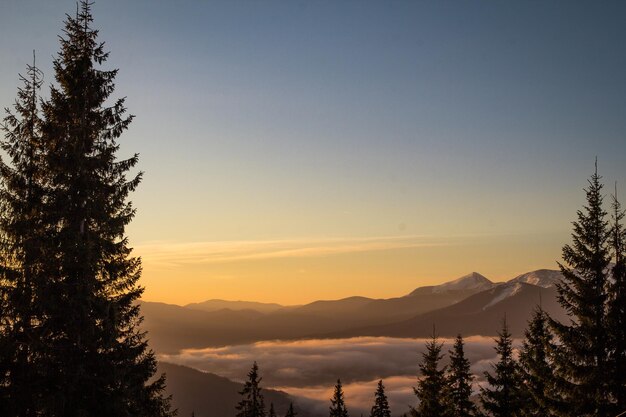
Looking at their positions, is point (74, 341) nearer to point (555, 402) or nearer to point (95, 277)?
point (95, 277)

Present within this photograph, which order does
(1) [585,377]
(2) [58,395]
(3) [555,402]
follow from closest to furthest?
(2) [58,395], (1) [585,377], (3) [555,402]

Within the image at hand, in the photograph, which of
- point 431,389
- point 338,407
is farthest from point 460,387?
point 338,407

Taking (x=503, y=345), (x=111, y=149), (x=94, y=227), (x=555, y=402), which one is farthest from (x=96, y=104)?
(x=503, y=345)

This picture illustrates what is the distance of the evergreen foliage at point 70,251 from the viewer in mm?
17109

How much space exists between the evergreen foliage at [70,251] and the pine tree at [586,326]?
55.8ft

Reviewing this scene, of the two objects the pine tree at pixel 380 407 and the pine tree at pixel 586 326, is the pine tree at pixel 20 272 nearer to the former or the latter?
the pine tree at pixel 586 326

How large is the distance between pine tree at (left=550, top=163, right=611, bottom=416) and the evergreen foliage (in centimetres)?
1700

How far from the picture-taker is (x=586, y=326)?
20.8 metres

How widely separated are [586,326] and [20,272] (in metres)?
21.7

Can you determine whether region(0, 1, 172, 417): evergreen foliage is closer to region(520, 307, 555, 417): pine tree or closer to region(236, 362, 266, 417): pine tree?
region(520, 307, 555, 417): pine tree

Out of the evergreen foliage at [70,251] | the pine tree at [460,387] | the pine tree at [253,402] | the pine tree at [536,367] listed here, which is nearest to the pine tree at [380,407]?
the pine tree at [253,402]

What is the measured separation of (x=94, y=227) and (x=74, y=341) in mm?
3978

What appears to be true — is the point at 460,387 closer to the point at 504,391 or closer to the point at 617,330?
the point at 504,391

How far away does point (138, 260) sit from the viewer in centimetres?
2123
